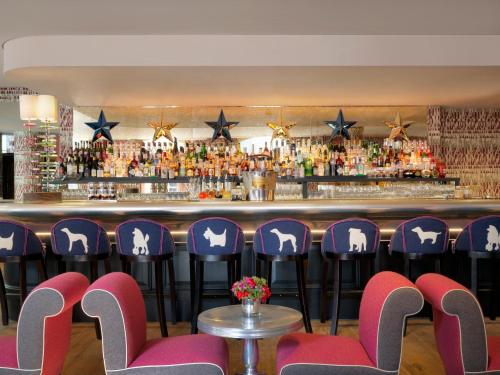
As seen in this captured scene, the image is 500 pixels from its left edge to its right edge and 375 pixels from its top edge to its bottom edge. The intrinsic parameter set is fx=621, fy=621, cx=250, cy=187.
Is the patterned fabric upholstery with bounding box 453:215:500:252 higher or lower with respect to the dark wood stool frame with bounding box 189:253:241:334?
higher

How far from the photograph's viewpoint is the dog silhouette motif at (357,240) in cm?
491

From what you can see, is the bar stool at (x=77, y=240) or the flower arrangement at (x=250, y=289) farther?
the bar stool at (x=77, y=240)

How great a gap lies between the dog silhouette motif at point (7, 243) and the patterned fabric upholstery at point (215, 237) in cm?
148

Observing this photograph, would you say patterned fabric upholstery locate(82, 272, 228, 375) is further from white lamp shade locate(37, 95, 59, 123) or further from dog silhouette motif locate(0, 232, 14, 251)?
white lamp shade locate(37, 95, 59, 123)

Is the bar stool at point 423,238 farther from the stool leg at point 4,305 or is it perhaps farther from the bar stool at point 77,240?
the stool leg at point 4,305

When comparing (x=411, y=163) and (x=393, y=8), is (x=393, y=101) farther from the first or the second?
(x=393, y=8)

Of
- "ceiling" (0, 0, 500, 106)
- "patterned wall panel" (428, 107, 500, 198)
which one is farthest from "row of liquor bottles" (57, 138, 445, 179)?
"ceiling" (0, 0, 500, 106)

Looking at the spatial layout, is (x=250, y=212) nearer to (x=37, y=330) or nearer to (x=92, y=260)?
(x=92, y=260)

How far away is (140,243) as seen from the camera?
4.91 meters

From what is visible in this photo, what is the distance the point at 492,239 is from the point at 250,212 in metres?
2.02

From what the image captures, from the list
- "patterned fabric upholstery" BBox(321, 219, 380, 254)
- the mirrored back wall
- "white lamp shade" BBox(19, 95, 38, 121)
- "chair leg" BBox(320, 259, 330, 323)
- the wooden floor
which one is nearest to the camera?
the wooden floor

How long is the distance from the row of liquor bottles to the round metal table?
16.9 ft

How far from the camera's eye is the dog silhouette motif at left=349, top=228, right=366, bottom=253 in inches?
193

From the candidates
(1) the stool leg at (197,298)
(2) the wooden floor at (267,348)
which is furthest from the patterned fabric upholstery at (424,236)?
(1) the stool leg at (197,298)
